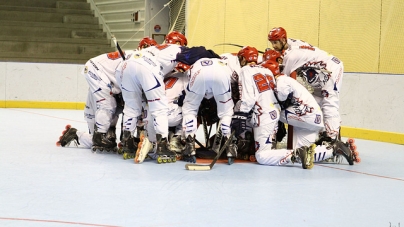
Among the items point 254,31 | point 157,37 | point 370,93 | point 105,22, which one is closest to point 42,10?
point 105,22

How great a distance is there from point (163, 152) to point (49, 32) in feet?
41.2

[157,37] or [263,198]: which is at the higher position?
[157,37]

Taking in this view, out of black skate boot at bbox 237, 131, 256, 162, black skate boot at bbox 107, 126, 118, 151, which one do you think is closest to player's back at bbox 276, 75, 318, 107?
black skate boot at bbox 237, 131, 256, 162

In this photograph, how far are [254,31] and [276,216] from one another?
993 centimetres

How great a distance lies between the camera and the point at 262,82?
23.9 feet

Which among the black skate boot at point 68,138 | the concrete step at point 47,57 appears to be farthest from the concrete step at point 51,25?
the black skate boot at point 68,138

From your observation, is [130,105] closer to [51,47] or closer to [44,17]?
[51,47]

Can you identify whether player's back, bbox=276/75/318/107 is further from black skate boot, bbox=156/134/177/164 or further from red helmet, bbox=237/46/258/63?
black skate boot, bbox=156/134/177/164

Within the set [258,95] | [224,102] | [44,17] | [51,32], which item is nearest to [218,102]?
[224,102]

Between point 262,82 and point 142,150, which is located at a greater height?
point 262,82

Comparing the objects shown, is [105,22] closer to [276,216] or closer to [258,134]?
[258,134]

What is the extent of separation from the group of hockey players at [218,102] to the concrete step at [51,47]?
33.3 feet

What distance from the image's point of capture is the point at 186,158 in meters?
7.45

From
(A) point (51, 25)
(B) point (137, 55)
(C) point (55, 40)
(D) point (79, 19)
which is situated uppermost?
(D) point (79, 19)
